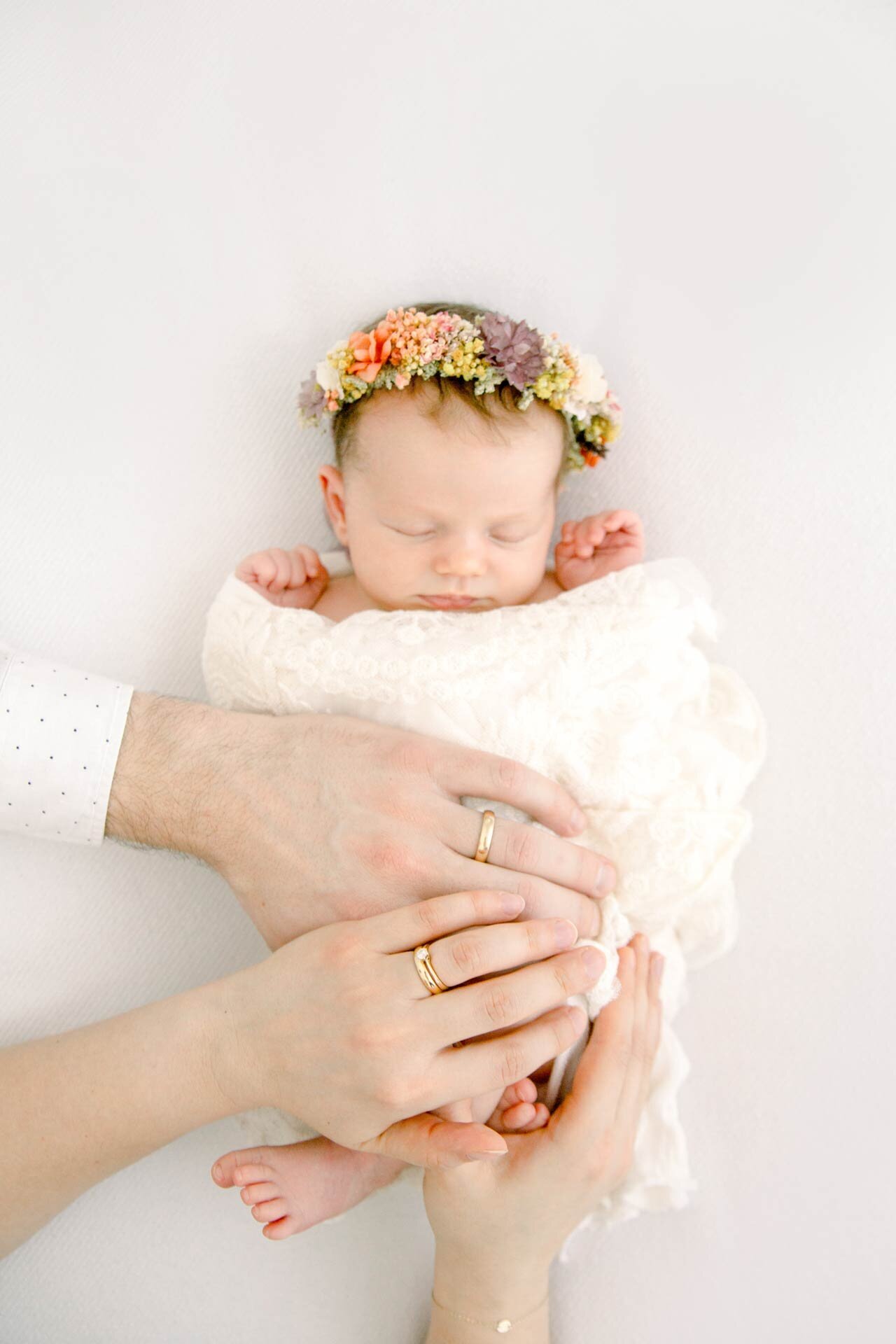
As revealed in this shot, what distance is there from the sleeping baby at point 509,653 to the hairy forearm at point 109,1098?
151 millimetres

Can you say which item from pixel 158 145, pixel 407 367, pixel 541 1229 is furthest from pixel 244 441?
pixel 541 1229

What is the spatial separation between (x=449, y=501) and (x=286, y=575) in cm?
37

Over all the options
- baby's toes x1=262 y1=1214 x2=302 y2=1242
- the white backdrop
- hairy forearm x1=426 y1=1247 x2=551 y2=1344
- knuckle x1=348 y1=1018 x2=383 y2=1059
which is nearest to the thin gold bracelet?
hairy forearm x1=426 y1=1247 x2=551 y2=1344

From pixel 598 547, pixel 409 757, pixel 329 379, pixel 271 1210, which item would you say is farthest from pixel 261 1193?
pixel 329 379

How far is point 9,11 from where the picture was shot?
1978 mm

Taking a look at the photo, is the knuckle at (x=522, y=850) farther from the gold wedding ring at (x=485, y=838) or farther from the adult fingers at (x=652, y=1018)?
the adult fingers at (x=652, y=1018)

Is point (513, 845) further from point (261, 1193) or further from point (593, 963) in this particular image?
point (261, 1193)

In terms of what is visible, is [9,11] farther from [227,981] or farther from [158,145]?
[227,981]

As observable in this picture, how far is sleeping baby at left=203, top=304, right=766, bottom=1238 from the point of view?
5.13ft

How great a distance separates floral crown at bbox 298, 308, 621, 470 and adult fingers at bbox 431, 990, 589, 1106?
103 centimetres

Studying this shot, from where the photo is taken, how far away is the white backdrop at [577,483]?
5.48 ft

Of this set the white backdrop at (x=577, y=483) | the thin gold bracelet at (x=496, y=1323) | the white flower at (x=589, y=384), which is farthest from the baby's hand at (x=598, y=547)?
the thin gold bracelet at (x=496, y=1323)

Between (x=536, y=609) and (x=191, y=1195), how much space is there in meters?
1.24

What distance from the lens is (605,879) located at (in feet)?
5.09
